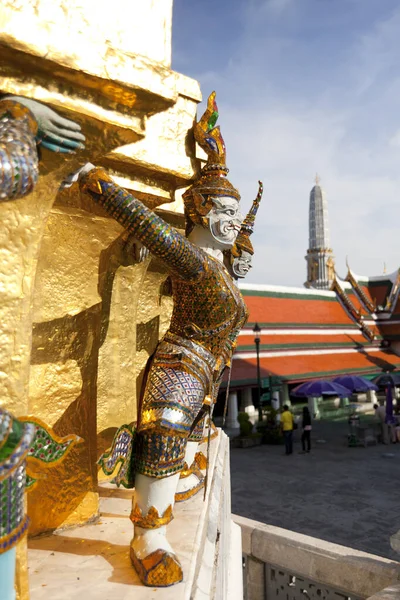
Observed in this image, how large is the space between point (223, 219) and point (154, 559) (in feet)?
5.72

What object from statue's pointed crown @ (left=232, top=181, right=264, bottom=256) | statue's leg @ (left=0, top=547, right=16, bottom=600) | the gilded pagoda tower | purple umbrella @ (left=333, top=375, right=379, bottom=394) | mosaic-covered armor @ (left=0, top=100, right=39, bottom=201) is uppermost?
the gilded pagoda tower

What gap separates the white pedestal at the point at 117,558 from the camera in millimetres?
1900

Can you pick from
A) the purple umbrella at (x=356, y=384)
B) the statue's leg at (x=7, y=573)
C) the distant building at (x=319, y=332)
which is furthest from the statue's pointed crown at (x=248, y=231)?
the purple umbrella at (x=356, y=384)

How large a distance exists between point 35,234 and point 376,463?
11630 millimetres

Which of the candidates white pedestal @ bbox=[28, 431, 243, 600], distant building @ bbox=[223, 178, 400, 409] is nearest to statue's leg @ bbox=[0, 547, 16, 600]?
white pedestal @ bbox=[28, 431, 243, 600]

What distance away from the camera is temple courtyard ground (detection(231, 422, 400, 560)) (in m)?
7.21

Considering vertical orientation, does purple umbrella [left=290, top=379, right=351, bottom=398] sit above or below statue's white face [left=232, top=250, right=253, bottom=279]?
below

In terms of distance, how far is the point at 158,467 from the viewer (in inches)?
82.1

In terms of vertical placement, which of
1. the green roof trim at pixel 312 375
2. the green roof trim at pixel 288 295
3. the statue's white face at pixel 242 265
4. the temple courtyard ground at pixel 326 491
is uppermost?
the green roof trim at pixel 288 295

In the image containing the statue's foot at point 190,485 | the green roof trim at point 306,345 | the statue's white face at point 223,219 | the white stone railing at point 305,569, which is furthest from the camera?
the green roof trim at point 306,345

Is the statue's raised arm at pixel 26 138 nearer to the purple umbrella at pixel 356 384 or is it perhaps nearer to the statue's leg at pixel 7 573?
the statue's leg at pixel 7 573

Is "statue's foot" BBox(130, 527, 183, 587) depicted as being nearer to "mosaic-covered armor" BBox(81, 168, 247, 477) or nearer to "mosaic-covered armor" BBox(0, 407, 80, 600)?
"mosaic-covered armor" BBox(81, 168, 247, 477)

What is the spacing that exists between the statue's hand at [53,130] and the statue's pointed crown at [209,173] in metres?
1.23

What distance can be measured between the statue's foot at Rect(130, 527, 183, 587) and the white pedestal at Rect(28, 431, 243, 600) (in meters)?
0.03
